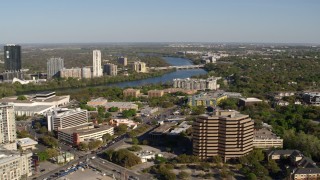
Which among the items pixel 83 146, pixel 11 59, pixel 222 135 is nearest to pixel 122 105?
pixel 83 146

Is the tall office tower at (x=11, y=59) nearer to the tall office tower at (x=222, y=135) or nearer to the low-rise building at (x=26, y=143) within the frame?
the low-rise building at (x=26, y=143)

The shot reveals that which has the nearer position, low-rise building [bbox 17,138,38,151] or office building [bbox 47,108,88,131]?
low-rise building [bbox 17,138,38,151]

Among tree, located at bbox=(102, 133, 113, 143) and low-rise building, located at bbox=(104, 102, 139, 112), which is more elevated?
low-rise building, located at bbox=(104, 102, 139, 112)

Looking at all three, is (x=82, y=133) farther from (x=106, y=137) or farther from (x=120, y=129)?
(x=120, y=129)

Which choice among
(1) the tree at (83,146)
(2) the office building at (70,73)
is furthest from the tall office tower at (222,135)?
(2) the office building at (70,73)

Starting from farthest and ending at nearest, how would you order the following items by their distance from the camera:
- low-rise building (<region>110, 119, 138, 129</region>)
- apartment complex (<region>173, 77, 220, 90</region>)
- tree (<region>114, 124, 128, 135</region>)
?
apartment complex (<region>173, 77, 220, 90</region>), low-rise building (<region>110, 119, 138, 129</region>), tree (<region>114, 124, 128, 135</region>)

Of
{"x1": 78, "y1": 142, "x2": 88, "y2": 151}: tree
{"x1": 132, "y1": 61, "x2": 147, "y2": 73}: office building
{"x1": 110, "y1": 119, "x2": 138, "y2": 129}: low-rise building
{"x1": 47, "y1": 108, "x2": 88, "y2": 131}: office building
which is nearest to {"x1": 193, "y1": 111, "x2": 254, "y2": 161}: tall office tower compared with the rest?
{"x1": 78, "y1": 142, "x2": 88, "y2": 151}: tree

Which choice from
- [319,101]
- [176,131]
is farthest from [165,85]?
[176,131]

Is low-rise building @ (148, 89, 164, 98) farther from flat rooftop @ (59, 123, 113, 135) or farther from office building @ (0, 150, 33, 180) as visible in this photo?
office building @ (0, 150, 33, 180)
